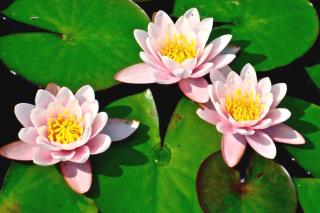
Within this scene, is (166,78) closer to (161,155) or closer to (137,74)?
(137,74)

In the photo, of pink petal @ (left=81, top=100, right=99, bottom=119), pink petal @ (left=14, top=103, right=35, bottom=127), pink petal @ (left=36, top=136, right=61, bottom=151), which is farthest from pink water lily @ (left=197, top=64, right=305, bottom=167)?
pink petal @ (left=14, top=103, right=35, bottom=127)

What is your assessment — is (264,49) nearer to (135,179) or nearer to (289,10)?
(289,10)

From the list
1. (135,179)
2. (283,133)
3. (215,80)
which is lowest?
(135,179)

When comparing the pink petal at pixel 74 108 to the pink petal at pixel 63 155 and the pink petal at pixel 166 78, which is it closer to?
the pink petal at pixel 63 155

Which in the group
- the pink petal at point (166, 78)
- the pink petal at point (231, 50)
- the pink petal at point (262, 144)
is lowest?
the pink petal at point (262, 144)

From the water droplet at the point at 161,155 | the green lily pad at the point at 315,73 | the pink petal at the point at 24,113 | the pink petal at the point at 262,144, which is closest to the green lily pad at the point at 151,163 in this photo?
the water droplet at the point at 161,155

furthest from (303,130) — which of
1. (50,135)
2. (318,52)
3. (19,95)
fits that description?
(19,95)
